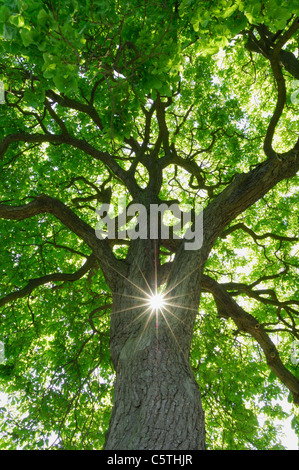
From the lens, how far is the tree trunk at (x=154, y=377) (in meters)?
2.76

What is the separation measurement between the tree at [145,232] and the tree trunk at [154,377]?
0.02 m

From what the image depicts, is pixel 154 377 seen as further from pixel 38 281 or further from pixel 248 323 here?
pixel 38 281

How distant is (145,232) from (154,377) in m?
2.64

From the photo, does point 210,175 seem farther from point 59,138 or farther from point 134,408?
point 134,408

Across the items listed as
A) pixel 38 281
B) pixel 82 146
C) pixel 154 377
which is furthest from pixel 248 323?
pixel 82 146

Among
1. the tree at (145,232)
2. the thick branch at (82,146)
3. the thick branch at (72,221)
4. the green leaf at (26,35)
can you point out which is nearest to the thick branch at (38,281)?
the tree at (145,232)

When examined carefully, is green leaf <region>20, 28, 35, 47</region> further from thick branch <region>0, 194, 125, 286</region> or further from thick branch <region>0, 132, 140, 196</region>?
thick branch <region>0, 132, 140, 196</region>

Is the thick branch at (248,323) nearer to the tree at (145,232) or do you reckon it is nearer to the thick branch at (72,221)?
the tree at (145,232)

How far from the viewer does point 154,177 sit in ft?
21.7

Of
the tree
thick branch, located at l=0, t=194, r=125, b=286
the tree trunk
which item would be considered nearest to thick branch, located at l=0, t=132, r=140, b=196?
the tree

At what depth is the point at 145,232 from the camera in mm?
5441
